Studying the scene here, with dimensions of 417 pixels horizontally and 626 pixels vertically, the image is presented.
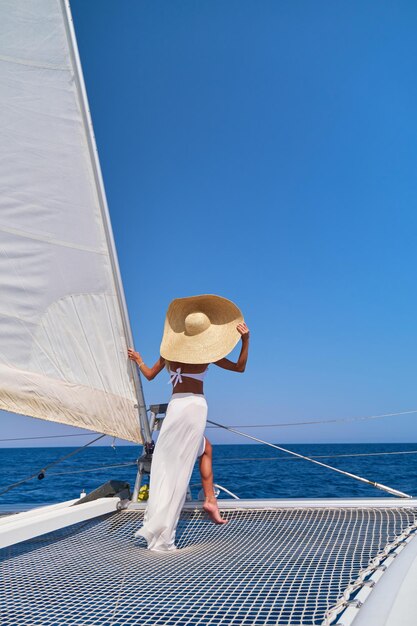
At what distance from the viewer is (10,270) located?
12.6 ft

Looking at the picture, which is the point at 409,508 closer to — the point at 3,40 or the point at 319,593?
the point at 319,593

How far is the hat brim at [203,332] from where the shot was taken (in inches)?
141

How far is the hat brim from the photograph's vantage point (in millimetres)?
3590

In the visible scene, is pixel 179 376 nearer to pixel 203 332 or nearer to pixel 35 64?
pixel 203 332

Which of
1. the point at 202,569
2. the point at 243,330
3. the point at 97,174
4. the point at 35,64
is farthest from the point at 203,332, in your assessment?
the point at 35,64

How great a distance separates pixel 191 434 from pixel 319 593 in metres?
1.57

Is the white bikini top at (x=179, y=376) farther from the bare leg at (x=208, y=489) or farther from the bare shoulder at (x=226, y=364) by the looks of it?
the bare leg at (x=208, y=489)

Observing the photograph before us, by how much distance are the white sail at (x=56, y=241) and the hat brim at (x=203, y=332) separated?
366 millimetres

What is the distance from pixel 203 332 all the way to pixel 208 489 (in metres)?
1.00

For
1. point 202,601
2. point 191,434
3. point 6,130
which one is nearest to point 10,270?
point 6,130

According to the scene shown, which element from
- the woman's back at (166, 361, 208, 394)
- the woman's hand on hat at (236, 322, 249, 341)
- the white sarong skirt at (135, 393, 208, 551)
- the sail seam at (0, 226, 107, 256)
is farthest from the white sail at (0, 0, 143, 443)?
the woman's hand on hat at (236, 322, 249, 341)

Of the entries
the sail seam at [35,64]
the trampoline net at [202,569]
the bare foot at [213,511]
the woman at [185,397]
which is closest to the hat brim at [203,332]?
the woman at [185,397]

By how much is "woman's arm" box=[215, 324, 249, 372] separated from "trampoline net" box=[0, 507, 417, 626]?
3.21 ft

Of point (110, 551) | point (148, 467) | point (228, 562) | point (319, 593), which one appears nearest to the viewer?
point (319, 593)
